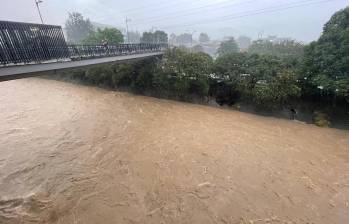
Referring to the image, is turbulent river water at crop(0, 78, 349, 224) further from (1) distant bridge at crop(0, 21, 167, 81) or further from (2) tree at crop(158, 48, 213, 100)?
(1) distant bridge at crop(0, 21, 167, 81)

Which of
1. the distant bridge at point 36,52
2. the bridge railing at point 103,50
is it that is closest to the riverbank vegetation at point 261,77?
the bridge railing at point 103,50

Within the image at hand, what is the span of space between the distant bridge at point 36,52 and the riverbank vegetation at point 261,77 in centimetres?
718

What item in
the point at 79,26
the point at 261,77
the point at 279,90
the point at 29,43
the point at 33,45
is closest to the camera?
the point at 29,43

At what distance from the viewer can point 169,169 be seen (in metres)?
9.69

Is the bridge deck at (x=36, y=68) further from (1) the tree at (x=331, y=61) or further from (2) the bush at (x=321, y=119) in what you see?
(2) the bush at (x=321, y=119)

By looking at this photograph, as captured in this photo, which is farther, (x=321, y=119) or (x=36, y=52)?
(x=321, y=119)

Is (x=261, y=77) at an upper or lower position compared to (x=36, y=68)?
lower

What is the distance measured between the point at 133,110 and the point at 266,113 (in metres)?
10.3

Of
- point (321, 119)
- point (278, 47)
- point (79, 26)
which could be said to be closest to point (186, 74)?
point (321, 119)

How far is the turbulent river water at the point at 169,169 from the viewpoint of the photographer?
7.42 meters

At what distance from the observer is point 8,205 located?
773 cm

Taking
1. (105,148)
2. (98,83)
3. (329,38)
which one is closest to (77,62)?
(105,148)

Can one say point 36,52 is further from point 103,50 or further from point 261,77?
point 261,77

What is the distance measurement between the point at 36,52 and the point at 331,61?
16806 millimetres
